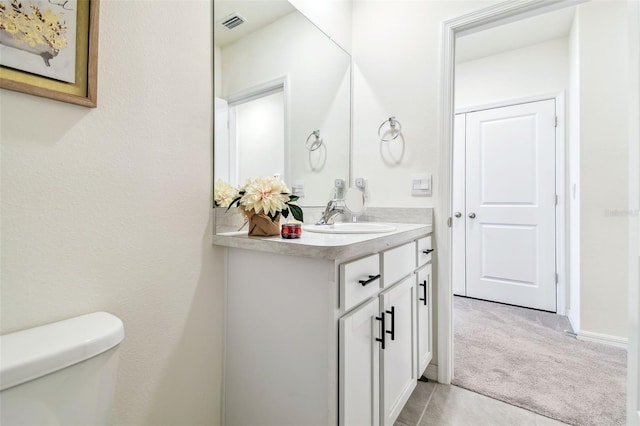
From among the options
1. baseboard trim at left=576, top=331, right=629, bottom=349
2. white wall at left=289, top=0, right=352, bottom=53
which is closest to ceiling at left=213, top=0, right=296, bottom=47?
white wall at left=289, top=0, right=352, bottom=53

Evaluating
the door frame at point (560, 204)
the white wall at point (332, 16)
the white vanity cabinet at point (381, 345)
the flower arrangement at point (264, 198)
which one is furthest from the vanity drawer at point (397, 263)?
the door frame at point (560, 204)

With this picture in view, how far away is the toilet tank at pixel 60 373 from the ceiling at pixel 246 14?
3.51 feet

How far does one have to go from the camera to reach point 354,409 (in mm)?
928

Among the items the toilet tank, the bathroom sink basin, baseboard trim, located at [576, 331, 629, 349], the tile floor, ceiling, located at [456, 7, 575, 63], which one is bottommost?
the tile floor

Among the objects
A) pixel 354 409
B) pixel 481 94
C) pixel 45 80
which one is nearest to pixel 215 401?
pixel 354 409

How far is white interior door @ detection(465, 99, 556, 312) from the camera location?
2752mm

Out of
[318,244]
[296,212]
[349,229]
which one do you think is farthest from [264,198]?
[349,229]

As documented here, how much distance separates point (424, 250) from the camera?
1561 millimetres

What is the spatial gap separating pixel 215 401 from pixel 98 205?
0.84m

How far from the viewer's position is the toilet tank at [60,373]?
552 millimetres

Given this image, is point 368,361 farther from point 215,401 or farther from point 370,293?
point 215,401

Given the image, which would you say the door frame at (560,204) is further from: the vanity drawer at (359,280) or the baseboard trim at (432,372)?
the vanity drawer at (359,280)

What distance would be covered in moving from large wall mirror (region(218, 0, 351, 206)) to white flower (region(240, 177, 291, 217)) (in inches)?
7.8

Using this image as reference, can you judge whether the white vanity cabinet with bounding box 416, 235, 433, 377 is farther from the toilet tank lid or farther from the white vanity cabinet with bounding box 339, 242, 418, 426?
the toilet tank lid
